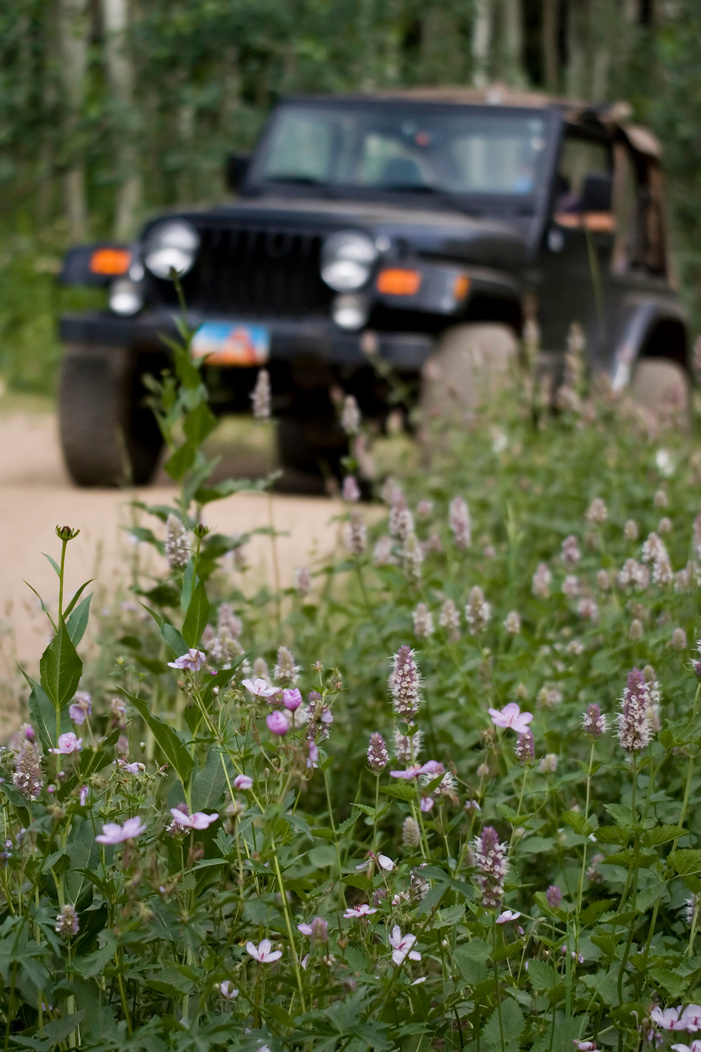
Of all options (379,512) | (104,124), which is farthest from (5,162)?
(379,512)

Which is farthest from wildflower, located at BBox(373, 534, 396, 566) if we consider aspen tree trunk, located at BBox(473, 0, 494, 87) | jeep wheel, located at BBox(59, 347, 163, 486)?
aspen tree trunk, located at BBox(473, 0, 494, 87)

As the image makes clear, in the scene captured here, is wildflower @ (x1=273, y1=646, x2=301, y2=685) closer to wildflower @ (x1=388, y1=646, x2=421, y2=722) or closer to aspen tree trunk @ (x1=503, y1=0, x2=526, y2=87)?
wildflower @ (x1=388, y1=646, x2=421, y2=722)

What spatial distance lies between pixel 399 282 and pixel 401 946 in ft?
14.5

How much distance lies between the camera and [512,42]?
17188mm

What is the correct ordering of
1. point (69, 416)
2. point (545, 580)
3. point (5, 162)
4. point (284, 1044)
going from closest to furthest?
point (284, 1044)
point (545, 580)
point (69, 416)
point (5, 162)

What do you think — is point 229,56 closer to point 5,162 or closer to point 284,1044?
point 5,162

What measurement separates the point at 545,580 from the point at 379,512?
7.70ft

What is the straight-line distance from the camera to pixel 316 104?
7.19 metres

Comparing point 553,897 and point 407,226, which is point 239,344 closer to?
point 407,226

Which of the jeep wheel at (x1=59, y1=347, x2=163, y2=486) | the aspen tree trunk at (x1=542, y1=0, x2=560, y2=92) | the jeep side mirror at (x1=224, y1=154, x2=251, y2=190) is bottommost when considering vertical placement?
the aspen tree trunk at (x1=542, y1=0, x2=560, y2=92)

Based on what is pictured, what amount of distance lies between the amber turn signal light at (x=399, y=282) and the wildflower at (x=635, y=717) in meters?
4.21

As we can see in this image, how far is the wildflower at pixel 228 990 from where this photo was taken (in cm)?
161

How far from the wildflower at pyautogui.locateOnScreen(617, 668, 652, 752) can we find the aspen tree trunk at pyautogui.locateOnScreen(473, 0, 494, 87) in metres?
14.5

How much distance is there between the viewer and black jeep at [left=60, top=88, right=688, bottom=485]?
228 inches
